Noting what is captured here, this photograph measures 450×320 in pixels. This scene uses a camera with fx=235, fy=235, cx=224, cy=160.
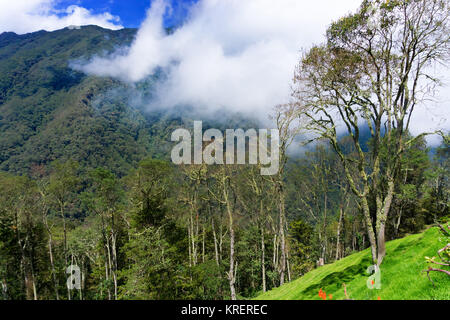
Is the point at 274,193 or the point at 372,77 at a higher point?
the point at 372,77

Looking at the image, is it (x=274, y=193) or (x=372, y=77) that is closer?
(x=372, y=77)

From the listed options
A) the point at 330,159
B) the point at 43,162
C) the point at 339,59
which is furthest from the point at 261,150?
the point at 43,162

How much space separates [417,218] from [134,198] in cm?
4006

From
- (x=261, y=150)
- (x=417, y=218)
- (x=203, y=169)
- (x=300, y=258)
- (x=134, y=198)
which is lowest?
(x=300, y=258)

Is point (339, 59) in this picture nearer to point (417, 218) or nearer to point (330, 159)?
point (330, 159)

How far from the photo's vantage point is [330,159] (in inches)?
1340
